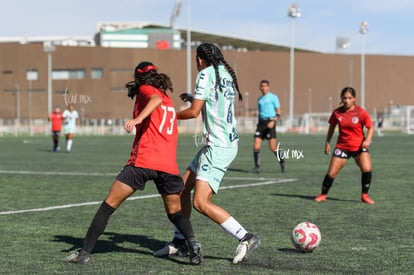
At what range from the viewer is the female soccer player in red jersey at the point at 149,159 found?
6.45m

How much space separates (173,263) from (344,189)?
7776mm

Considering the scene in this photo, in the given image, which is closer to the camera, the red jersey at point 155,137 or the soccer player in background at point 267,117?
the red jersey at point 155,137

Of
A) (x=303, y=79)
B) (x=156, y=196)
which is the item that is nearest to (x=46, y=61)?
(x=303, y=79)

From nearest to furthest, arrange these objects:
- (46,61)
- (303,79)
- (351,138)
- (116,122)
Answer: (351,138) → (116,122) → (46,61) → (303,79)

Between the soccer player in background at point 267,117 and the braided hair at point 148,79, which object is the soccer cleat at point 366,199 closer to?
the soccer player in background at point 267,117

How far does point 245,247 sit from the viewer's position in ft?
21.4

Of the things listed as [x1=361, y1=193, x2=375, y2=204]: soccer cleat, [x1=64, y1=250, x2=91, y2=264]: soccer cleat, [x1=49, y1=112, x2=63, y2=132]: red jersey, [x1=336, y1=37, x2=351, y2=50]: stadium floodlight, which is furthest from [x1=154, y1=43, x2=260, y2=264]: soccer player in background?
[x1=336, y1=37, x2=351, y2=50]: stadium floodlight

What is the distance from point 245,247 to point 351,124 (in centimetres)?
541

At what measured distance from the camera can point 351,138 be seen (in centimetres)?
1158

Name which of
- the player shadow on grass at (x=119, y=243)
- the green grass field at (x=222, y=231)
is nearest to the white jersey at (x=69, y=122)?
the green grass field at (x=222, y=231)

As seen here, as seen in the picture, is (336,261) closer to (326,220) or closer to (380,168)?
(326,220)

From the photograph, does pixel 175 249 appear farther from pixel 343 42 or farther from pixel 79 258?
pixel 343 42

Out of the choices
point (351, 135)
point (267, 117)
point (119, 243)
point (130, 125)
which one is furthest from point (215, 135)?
point (267, 117)

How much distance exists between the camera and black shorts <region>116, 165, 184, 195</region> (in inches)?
254
